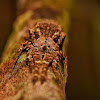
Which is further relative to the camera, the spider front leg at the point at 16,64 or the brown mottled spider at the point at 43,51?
the spider front leg at the point at 16,64

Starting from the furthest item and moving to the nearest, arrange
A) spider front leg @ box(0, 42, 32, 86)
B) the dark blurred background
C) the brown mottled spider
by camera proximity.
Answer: the dark blurred background, spider front leg @ box(0, 42, 32, 86), the brown mottled spider

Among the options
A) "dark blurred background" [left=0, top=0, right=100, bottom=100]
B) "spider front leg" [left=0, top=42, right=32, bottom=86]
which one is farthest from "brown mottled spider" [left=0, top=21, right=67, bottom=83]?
"dark blurred background" [left=0, top=0, right=100, bottom=100]

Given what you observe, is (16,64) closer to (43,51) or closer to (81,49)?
(43,51)

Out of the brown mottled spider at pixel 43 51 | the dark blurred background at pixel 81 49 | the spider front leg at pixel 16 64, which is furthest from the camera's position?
the dark blurred background at pixel 81 49

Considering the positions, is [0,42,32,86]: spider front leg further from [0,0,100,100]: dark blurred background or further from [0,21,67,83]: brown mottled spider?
[0,0,100,100]: dark blurred background

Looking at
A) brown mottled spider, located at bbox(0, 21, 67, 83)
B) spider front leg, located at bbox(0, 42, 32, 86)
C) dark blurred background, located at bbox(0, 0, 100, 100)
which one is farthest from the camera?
dark blurred background, located at bbox(0, 0, 100, 100)

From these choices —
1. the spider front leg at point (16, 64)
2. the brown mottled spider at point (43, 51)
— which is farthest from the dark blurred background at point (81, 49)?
the spider front leg at point (16, 64)

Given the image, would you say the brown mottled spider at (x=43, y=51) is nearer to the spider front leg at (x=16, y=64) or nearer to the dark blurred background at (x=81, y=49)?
the spider front leg at (x=16, y=64)
